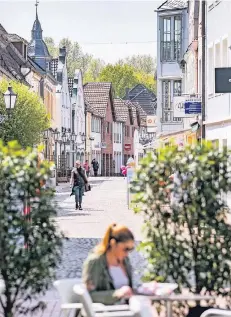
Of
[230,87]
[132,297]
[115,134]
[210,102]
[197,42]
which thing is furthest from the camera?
[115,134]

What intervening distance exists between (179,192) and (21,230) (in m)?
1.26

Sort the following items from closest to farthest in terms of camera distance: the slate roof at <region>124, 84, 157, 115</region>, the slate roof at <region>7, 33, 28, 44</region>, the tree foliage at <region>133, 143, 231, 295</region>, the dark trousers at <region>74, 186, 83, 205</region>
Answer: the tree foliage at <region>133, 143, 231, 295</region> < the dark trousers at <region>74, 186, 83, 205</region> < the slate roof at <region>7, 33, 28, 44</region> < the slate roof at <region>124, 84, 157, 115</region>

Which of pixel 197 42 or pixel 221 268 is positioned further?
pixel 197 42

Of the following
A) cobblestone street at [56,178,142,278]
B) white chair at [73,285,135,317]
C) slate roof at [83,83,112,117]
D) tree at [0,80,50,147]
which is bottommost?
cobblestone street at [56,178,142,278]

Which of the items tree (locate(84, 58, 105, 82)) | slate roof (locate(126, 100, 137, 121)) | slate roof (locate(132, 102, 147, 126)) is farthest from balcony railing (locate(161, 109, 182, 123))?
tree (locate(84, 58, 105, 82))

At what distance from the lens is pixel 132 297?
7250 mm

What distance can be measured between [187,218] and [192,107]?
27.1 m

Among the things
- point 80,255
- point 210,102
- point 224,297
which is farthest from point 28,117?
point 224,297

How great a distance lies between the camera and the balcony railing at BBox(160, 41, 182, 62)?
55.0 meters

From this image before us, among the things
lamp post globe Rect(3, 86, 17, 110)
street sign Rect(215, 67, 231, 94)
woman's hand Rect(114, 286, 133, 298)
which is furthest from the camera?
lamp post globe Rect(3, 86, 17, 110)

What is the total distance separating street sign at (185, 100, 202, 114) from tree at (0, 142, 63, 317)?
2678cm

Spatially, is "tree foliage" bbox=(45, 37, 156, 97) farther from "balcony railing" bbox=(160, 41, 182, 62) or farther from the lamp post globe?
the lamp post globe

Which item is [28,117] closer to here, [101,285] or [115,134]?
[101,285]

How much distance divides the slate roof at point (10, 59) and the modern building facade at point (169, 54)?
8545mm
